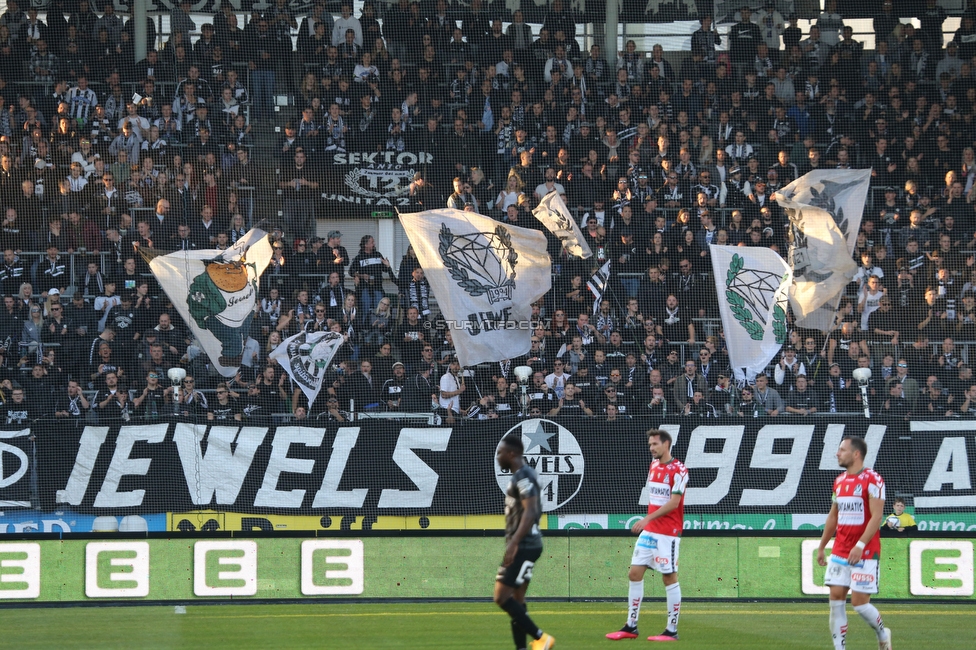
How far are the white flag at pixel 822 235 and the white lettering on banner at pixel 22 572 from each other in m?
11.5

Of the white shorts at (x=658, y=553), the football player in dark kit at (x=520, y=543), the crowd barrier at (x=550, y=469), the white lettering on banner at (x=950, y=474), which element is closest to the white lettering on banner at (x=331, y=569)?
the crowd barrier at (x=550, y=469)

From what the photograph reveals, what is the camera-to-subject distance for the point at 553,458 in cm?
1619

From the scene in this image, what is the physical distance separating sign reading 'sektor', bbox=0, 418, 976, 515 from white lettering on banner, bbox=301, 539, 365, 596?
3.06 feet

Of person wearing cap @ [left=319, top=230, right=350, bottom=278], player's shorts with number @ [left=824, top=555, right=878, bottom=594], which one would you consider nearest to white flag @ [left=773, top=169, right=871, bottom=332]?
person wearing cap @ [left=319, top=230, right=350, bottom=278]

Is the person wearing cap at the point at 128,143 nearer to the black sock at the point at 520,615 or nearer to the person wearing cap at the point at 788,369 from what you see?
the person wearing cap at the point at 788,369

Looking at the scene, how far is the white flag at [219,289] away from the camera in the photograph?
17.7 m

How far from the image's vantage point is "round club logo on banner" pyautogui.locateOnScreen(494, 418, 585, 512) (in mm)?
16172

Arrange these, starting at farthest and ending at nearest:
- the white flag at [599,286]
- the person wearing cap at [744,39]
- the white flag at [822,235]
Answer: the person wearing cap at [744,39] < the white flag at [599,286] < the white flag at [822,235]

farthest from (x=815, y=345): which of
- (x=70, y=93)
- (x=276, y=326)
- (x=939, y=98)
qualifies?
(x=70, y=93)

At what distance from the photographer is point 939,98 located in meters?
22.5

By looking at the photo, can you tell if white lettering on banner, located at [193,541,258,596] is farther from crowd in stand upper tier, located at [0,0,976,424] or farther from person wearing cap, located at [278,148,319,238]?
person wearing cap, located at [278,148,319,238]

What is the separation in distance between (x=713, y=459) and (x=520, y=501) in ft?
24.0

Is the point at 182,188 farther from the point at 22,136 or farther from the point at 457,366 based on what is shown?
the point at 457,366

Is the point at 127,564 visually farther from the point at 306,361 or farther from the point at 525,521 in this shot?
the point at 525,521
